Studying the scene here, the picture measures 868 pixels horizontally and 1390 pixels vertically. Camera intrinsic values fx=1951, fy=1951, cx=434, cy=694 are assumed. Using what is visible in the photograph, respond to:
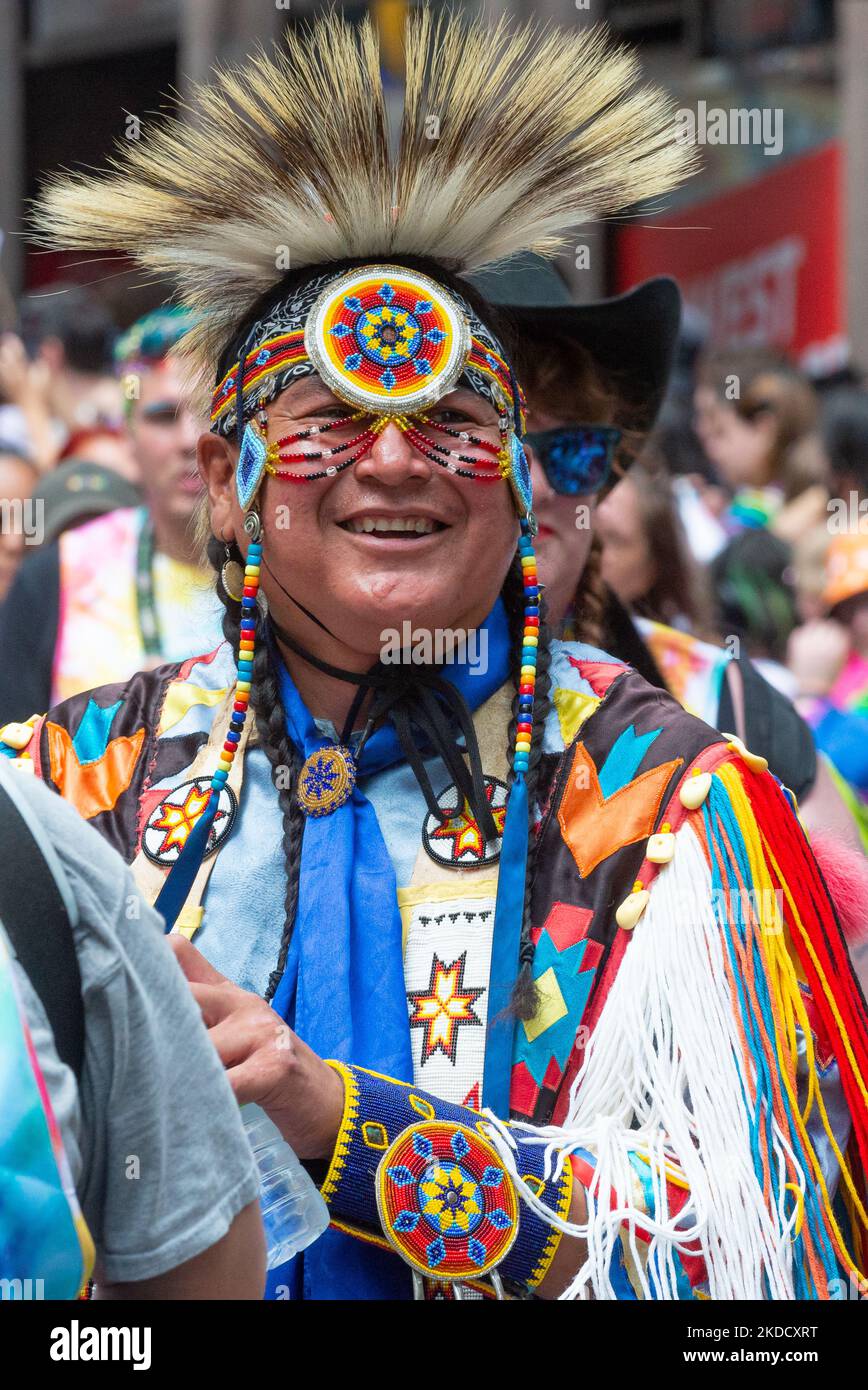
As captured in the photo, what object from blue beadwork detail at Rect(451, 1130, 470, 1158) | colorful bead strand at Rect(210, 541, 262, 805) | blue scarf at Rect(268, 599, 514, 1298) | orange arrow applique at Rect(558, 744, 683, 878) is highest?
colorful bead strand at Rect(210, 541, 262, 805)

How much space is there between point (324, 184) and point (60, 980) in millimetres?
1644

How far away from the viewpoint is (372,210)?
2.88m

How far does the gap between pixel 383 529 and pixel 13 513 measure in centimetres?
337

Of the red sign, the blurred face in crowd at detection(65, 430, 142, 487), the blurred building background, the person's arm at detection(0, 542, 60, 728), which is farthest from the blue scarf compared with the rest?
the red sign

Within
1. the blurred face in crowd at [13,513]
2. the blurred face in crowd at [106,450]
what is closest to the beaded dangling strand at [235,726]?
the blurred face in crowd at [13,513]

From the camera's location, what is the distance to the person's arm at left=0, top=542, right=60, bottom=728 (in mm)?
4305

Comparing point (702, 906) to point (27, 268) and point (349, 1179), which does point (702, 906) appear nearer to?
point (349, 1179)

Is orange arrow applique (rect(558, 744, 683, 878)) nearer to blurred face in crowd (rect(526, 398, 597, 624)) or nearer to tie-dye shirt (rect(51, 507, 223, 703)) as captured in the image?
blurred face in crowd (rect(526, 398, 597, 624))

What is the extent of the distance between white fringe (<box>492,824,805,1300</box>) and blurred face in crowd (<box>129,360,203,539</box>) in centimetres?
236

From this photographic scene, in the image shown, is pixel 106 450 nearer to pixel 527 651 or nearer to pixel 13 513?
pixel 13 513

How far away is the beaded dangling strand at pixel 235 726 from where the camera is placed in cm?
281

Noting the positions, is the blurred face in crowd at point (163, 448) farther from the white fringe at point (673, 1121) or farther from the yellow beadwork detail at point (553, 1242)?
the yellow beadwork detail at point (553, 1242)

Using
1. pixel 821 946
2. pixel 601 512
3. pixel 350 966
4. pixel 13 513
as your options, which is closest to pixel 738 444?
pixel 13 513

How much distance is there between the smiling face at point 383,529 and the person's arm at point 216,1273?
1195 mm
